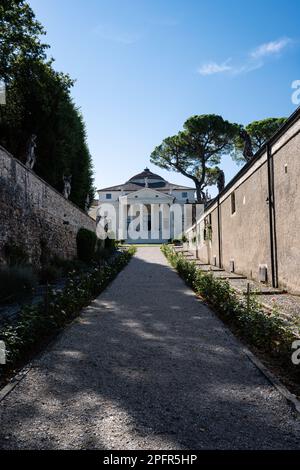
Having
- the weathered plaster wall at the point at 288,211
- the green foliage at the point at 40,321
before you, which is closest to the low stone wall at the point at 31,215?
the green foliage at the point at 40,321

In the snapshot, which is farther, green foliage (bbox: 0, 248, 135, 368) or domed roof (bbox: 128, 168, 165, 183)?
domed roof (bbox: 128, 168, 165, 183)

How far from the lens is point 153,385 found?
3590 mm

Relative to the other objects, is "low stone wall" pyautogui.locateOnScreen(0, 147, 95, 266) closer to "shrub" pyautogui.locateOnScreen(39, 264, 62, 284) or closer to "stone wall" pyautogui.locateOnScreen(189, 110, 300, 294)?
"shrub" pyautogui.locateOnScreen(39, 264, 62, 284)

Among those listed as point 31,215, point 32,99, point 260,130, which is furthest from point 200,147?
point 31,215

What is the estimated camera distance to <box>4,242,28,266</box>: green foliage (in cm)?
1013

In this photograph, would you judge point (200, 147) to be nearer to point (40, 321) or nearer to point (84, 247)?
point (84, 247)

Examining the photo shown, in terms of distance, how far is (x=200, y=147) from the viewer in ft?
139

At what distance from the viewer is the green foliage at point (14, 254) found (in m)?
10.1

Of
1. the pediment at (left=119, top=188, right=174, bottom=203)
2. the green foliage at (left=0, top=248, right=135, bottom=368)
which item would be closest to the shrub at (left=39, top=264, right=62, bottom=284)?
the green foliage at (left=0, top=248, right=135, bottom=368)

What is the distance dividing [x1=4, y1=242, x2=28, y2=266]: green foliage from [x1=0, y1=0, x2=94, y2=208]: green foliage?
36.0 ft

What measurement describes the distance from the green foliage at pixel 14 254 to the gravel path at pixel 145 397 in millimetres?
4981

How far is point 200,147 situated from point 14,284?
122 ft
